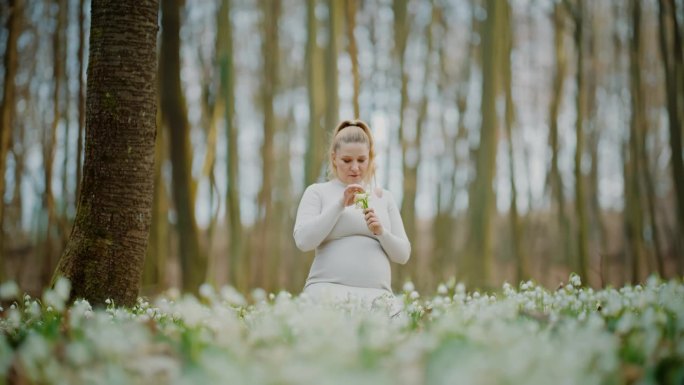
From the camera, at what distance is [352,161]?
4250mm

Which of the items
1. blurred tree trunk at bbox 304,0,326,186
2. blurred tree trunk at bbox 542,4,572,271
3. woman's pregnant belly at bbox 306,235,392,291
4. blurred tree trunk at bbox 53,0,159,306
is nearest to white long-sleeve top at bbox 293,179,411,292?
woman's pregnant belly at bbox 306,235,392,291

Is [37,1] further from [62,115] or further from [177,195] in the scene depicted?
[177,195]

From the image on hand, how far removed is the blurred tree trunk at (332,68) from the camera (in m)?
9.30

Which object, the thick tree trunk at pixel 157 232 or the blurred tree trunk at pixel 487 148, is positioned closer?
the thick tree trunk at pixel 157 232

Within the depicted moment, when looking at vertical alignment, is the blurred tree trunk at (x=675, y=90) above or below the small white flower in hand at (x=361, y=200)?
above

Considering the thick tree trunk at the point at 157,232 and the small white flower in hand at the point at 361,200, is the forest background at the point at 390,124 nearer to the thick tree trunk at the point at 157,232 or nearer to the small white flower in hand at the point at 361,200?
the thick tree trunk at the point at 157,232

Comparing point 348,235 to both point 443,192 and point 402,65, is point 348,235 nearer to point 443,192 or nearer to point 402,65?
point 402,65

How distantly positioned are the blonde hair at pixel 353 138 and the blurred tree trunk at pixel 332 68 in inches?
189

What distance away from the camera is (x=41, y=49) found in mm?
14391

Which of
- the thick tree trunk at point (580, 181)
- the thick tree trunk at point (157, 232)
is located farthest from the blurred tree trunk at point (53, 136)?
the thick tree trunk at point (580, 181)

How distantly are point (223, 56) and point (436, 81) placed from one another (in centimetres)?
749

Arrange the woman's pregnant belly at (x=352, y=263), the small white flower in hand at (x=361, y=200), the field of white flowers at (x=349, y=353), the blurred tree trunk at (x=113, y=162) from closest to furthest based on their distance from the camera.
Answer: the field of white flowers at (x=349, y=353), the small white flower in hand at (x=361, y=200), the blurred tree trunk at (x=113, y=162), the woman's pregnant belly at (x=352, y=263)

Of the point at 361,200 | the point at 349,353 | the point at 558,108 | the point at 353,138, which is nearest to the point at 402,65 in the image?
the point at 558,108

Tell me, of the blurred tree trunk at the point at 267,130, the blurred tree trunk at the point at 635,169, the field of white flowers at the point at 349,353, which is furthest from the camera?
the blurred tree trunk at the point at 267,130
